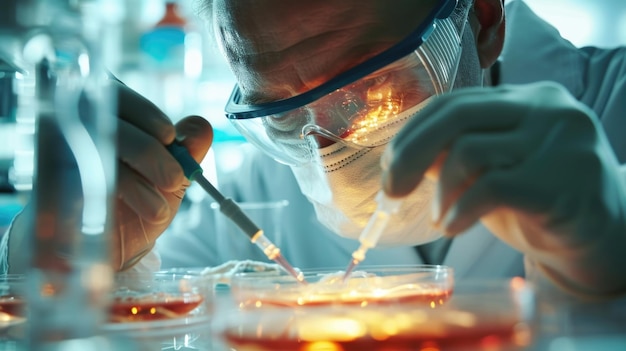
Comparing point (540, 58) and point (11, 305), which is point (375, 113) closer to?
point (11, 305)

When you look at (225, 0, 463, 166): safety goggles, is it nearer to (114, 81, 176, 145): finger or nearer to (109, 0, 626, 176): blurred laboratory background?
(114, 81, 176, 145): finger

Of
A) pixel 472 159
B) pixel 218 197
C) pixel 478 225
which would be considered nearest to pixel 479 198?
pixel 472 159

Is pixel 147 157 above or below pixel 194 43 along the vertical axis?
below

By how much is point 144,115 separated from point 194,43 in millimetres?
1442

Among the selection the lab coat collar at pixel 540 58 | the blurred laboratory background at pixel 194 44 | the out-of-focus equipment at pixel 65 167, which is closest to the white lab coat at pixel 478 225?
the lab coat collar at pixel 540 58

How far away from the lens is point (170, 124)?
1049mm

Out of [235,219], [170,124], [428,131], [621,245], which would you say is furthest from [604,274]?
[170,124]

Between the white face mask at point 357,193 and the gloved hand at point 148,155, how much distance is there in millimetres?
272

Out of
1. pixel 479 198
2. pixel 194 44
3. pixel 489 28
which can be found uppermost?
pixel 194 44

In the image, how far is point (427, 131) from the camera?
695 millimetres

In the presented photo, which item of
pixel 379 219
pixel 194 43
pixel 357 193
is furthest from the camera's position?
pixel 194 43

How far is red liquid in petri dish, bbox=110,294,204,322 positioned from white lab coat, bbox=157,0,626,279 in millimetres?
833

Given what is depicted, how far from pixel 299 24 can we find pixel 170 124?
30 centimetres

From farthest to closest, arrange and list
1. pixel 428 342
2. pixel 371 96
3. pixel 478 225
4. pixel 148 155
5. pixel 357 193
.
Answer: pixel 478 225 < pixel 357 193 < pixel 371 96 < pixel 148 155 < pixel 428 342
